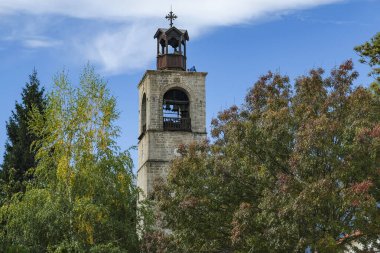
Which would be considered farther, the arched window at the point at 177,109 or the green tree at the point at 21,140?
the arched window at the point at 177,109

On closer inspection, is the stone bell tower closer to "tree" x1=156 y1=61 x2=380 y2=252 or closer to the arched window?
the arched window

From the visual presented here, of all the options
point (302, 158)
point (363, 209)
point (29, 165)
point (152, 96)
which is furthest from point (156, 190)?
point (152, 96)

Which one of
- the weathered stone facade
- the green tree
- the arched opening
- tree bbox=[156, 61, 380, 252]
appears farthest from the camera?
the arched opening

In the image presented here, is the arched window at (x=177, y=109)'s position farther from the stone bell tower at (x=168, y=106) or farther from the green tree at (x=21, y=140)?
the green tree at (x=21, y=140)

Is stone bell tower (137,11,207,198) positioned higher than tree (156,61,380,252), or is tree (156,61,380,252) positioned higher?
stone bell tower (137,11,207,198)

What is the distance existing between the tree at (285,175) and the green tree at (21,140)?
8.26m

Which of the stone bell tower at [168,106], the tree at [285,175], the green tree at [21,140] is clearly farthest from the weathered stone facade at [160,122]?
the tree at [285,175]

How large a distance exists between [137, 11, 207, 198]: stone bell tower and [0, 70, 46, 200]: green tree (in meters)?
9.40

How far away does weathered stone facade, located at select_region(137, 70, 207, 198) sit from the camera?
3484cm

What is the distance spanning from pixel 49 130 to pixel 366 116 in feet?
33.2

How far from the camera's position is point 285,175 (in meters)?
15.7

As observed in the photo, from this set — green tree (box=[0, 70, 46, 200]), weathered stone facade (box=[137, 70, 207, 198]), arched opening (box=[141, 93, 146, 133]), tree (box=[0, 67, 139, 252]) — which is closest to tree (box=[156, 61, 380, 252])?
tree (box=[0, 67, 139, 252])

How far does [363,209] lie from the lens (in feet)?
48.2

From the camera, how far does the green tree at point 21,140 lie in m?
25.1
